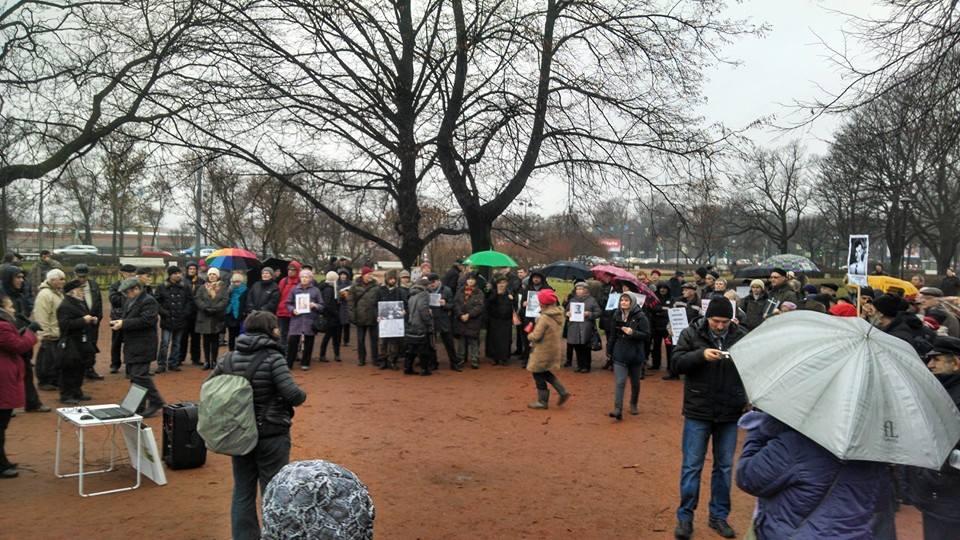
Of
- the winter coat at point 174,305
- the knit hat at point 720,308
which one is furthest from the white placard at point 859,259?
the winter coat at point 174,305

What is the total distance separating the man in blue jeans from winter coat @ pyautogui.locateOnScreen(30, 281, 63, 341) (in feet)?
29.1

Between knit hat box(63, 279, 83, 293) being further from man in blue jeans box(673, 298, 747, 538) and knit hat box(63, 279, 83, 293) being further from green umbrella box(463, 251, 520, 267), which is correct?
man in blue jeans box(673, 298, 747, 538)

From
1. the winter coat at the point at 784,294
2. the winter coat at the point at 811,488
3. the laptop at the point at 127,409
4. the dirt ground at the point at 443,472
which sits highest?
the winter coat at the point at 784,294

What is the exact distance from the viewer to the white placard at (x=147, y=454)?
6461mm

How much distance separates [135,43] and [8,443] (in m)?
8.73

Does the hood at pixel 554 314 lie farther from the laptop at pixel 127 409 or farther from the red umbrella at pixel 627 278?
the laptop at pixel 127 409

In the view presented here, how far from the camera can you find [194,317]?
12969 millimetres

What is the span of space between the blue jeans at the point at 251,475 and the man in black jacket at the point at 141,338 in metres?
4.57

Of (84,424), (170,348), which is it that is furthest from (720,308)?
(170,348)

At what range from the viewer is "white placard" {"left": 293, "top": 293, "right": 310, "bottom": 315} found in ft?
42.2

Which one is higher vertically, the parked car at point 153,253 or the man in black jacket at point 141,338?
the parked car at point 153,253

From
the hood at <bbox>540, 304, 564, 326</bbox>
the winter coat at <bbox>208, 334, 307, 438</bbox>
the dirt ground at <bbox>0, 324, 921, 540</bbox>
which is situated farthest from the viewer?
the hood at <bbox>540, 304, 564, 326</bbox>

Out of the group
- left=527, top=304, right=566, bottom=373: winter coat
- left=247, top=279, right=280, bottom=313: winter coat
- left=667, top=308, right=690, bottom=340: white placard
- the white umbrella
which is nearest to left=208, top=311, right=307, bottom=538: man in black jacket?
the white umbrella

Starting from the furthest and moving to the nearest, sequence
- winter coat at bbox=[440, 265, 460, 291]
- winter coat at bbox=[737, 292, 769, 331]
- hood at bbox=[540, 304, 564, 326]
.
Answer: winter coat at bbox=[440, 265, 460, 291]
winter coat at bbox=[737, 292, 769, 331]
hood at bbox=[540, 304, 564, 326]
